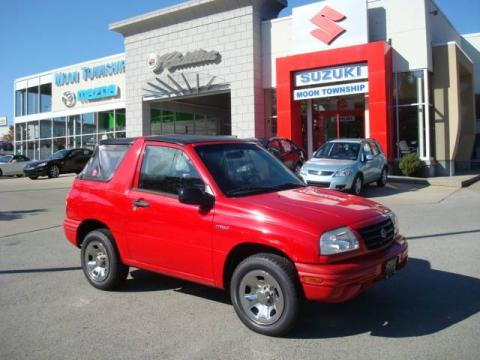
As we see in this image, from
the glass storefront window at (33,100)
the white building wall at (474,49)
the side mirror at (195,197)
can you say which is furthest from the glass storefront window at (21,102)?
the side mirror at (195,197)

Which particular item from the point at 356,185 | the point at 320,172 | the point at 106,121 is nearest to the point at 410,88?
the point at 356,185

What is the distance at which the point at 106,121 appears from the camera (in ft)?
108

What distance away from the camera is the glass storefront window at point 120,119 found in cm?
3192

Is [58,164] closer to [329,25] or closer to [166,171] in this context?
[329,25]

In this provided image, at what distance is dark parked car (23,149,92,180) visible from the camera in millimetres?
25250

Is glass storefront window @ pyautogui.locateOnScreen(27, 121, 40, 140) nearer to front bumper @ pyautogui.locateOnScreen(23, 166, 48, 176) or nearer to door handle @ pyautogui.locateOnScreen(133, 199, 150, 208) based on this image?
front bumper @ pyautogui.locateOnScreen(23, 166, 48, 176)

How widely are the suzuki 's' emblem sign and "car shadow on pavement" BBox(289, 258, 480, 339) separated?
1691cm

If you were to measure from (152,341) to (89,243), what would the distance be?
79.3 inches

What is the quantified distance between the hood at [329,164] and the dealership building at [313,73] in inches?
273

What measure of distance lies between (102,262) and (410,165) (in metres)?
15.7

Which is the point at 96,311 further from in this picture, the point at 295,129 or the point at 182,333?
the point at 295,129

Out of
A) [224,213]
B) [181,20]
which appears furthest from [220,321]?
[181,20]

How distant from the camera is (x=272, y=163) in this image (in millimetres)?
5551

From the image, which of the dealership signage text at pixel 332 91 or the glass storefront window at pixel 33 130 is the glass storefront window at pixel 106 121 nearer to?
the glass storefront window at pixel 33 130
